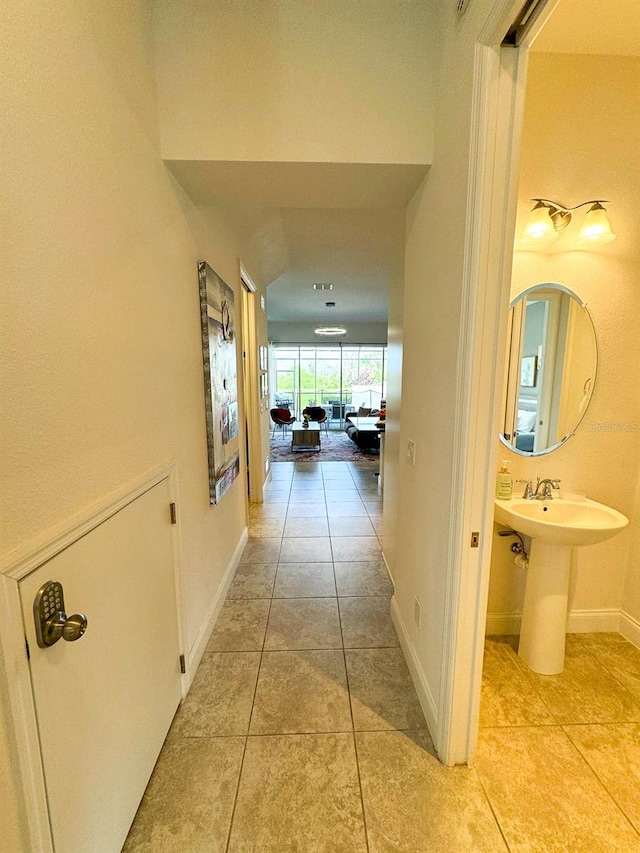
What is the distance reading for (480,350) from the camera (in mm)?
1118

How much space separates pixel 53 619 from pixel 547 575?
1.99 m

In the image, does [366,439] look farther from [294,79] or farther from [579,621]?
[294,79]

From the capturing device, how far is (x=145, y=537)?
1254 millimetres

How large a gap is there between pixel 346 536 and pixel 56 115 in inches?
123

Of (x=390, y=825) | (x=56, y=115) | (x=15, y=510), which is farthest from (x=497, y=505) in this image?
(x=56, y=115)

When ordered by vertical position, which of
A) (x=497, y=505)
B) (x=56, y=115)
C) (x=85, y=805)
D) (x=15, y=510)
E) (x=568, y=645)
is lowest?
(x=568, y=645)

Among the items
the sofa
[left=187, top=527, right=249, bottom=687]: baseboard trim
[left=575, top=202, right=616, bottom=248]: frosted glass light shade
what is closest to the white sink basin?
[left=575, top=202, right=616, bottom=248]: frosted glass light shade

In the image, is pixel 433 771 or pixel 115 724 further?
pixel 433 771

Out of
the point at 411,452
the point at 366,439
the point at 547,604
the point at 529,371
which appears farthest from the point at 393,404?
the point at 366,439

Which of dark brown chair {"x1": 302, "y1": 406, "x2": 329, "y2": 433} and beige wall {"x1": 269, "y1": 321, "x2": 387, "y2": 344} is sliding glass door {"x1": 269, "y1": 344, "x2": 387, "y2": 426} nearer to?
beige wall {"x1": 269, "y1": 321, "x2": 387, "y2": 344}

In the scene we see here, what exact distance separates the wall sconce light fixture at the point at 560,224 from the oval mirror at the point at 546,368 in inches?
9.1

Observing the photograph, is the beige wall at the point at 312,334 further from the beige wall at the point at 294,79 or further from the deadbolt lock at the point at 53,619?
the deadbolt lock at the point at 53,619

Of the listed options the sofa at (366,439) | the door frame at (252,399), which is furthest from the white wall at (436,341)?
the sofa at (366,439)

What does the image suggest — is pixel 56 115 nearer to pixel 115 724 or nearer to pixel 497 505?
pixel 115 724
